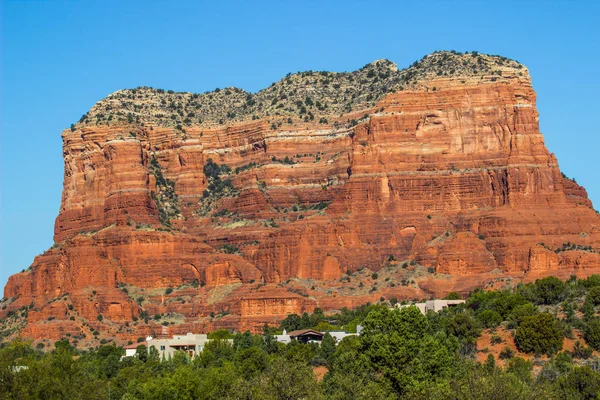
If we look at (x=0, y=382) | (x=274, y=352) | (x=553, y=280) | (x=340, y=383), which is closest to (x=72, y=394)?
(x=0, y=382)

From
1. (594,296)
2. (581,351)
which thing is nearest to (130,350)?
(594,296)

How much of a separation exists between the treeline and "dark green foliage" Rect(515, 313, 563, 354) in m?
0.08

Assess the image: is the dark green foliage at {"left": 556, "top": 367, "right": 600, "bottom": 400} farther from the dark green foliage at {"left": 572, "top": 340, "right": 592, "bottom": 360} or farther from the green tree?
the green tree

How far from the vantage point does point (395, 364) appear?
122 meters

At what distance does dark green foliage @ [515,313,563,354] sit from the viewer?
5581 inches

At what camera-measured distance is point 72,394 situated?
120 metres

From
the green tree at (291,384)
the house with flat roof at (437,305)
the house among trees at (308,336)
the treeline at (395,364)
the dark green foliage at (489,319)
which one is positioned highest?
the house with flat roof at (437,305)

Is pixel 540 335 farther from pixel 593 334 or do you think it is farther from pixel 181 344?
pixel 181 344

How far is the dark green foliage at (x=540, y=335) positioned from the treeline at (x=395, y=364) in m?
0.08

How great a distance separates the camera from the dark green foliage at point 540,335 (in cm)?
14175

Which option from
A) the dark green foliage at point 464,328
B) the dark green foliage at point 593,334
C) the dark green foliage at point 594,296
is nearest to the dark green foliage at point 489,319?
the dark green foliage at point 464,328

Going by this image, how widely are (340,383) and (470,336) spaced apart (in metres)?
38.6

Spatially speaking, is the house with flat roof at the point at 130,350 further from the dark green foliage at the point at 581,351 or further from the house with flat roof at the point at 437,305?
the dark green foliage at the point at 581,351

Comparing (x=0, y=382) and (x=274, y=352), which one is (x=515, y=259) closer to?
(x=274, y=352)
